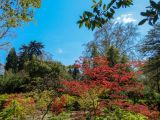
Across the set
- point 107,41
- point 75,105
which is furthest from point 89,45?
point 75,105

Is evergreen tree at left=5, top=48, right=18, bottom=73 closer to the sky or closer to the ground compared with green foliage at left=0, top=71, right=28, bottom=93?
closer to the sky

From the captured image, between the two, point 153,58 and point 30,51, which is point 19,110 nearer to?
point 153,58

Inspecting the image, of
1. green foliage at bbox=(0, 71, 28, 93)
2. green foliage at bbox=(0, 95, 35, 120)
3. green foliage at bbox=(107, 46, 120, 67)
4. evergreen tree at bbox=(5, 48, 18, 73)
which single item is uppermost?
evergreen tree at bbox=(5, 48, 18, 73)

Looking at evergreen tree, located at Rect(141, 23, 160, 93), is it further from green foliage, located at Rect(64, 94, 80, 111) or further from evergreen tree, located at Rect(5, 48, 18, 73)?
evergreen tree, located at Rect(5, 48, 18, 73)

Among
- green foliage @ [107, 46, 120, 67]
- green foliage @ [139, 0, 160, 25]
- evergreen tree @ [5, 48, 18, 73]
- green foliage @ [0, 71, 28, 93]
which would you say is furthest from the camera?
evergreen tree @ [5, 48, 18, 73]

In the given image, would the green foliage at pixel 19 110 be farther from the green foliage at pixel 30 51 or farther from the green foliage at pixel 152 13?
the green foliage at pixel 30 51

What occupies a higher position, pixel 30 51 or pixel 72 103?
pixel 30 51

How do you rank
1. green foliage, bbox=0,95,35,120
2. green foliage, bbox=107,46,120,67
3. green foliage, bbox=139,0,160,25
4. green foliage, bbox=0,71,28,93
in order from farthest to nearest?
green foliage, bbox=0,71,28,93
green foliage, bbox=107,46,120,67
green foliage, bbox=0,95,35,120
green foliage, bbox=139,0,160,25

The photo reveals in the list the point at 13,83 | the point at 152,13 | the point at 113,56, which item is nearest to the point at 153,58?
the point at 113,56

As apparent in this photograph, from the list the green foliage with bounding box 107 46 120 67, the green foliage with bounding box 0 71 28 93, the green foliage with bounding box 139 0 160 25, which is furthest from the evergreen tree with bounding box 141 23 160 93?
the green foliage with bounding box 139 0 160 25

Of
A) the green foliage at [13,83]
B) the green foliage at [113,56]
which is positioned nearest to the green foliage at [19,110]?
the green foliage at [113,56]

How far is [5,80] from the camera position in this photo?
31469 millimetres

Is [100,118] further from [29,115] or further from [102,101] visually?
[29,115]

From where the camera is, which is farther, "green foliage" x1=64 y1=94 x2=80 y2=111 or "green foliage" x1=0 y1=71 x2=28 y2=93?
"green foliage" x1=0 y1=71 x2=28 y2=93
